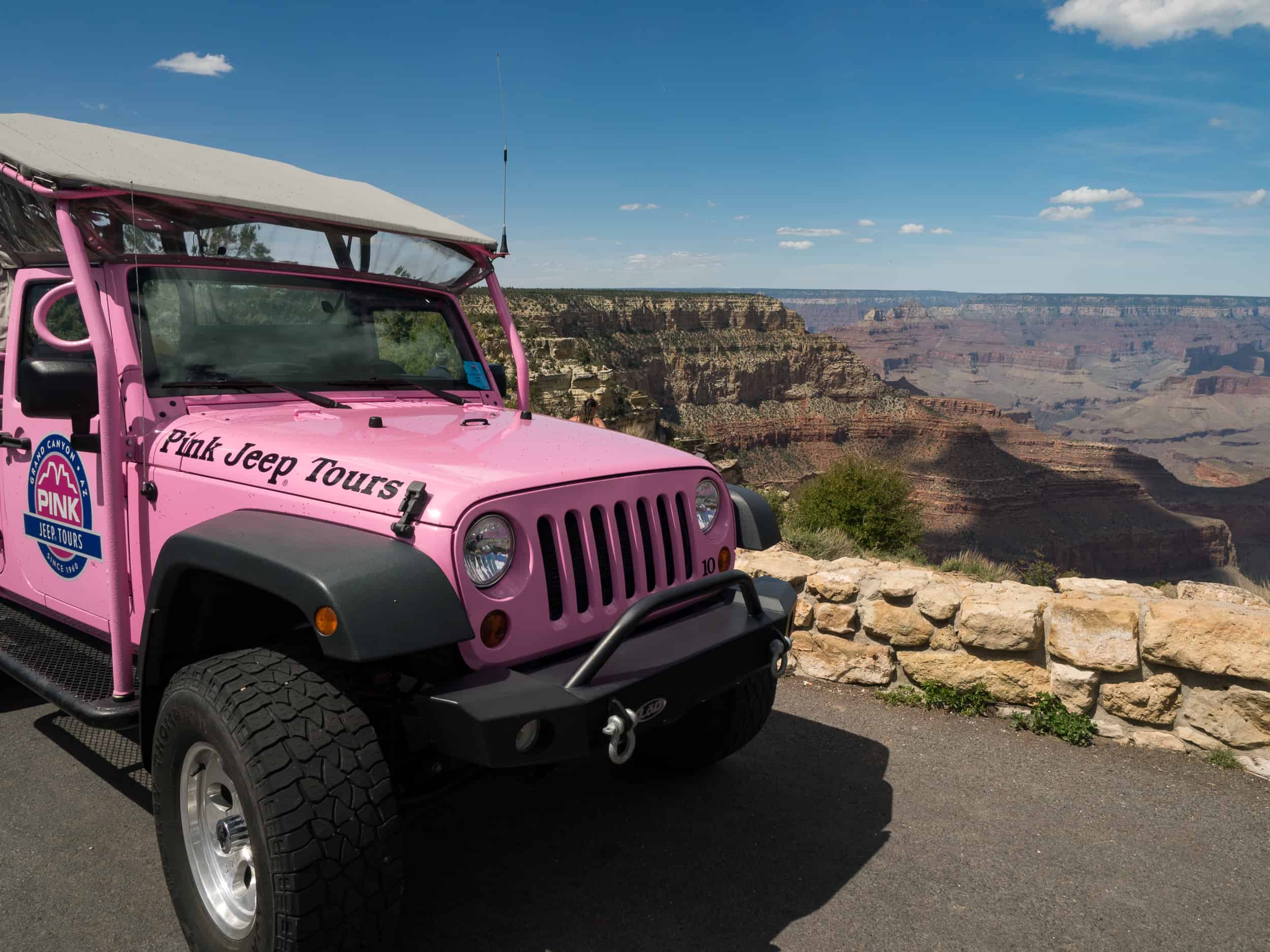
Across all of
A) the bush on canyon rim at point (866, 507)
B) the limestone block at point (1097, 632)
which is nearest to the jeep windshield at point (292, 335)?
the limestone block at point (1097, 632)

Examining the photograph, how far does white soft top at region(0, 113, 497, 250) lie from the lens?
296 centimetres

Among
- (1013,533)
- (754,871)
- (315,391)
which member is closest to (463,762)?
(754,871)

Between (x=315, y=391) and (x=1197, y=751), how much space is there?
14.6 feet

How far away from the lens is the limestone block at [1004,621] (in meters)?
4.70

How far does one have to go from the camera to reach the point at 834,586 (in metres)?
5.45

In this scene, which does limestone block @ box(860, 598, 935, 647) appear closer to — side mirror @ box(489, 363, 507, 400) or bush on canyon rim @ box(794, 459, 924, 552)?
side mirror @ box(489, 363, 507, 400)

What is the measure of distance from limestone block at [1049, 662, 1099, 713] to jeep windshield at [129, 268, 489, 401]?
3331 millimetres

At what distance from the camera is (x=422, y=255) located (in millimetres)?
4105

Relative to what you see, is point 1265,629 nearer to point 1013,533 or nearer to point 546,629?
point 546,629

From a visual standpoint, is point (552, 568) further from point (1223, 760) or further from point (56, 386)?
point (1223, 760)

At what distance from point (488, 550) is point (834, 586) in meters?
3.39

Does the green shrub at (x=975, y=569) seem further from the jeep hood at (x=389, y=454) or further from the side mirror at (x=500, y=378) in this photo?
the jeep hood at (x=389, y=454)

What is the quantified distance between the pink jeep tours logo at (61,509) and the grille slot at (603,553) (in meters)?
1.95

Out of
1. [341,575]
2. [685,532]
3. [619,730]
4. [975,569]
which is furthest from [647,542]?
[975,569]
